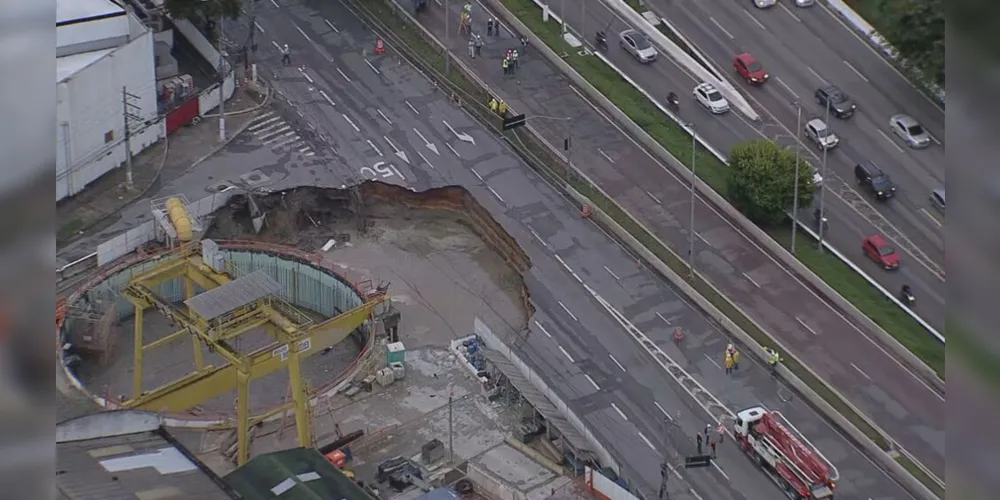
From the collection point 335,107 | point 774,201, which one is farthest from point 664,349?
point 335,107

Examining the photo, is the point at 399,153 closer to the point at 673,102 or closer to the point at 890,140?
the point at 673,102

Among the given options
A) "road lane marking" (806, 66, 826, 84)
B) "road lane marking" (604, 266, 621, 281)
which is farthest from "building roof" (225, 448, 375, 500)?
"road lane marking" (806, 66, 826, 84)

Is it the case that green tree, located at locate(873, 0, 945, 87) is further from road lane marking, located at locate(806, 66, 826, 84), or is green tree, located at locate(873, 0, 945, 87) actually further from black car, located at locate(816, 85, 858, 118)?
road lane marking, located at locate(806, 66, 826, 84)

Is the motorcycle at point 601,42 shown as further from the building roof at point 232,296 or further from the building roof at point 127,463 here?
the building roof at point 127,463

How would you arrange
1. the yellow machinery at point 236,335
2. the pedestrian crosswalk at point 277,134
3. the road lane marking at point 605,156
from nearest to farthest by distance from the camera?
the yellow machinery at point 236,335 → the road lane marking at point 605,156 → the pedestrian crosswalk at point 277,134

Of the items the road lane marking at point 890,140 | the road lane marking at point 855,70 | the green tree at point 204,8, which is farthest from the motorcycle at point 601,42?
the green tree at point 204,8
